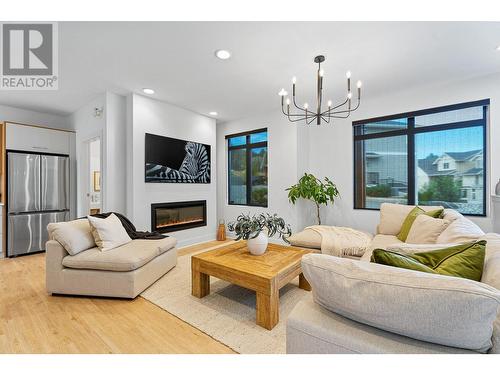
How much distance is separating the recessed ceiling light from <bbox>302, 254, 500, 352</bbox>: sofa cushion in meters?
2.41

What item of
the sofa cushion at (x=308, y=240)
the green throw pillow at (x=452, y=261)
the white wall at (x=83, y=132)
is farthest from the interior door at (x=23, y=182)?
the green throw pillow at (x=452, y=261)

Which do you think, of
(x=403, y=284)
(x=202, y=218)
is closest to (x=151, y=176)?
(x=202, y=218)

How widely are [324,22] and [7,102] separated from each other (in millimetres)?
5169

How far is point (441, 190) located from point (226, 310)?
356 centimetres

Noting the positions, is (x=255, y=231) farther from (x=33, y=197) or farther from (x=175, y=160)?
(x=33, y=197)

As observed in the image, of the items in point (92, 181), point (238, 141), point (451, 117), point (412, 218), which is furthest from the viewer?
point (92, 181)

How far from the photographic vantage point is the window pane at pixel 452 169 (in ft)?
10.6

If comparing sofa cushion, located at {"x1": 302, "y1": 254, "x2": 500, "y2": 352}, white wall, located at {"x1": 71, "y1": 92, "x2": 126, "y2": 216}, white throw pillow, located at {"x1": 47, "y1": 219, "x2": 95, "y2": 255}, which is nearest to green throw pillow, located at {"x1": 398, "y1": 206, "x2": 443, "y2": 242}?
sofa cushion, located at {"x1": 302, "y1": 254, "x2": 500, "y2": 352}

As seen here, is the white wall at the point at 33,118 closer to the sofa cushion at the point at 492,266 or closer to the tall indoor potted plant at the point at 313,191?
the tall indoor potted plant at the point at 313,191

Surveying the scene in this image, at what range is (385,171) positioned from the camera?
3.95 metres

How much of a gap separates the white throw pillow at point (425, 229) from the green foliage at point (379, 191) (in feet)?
4.34

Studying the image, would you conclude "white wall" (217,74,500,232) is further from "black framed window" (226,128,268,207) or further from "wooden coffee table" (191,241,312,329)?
"wooden coffee table" (191,241,312,329)

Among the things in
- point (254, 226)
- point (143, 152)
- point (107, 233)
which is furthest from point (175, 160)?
point (254, 226)

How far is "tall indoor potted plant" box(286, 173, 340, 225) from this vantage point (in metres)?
4.02
